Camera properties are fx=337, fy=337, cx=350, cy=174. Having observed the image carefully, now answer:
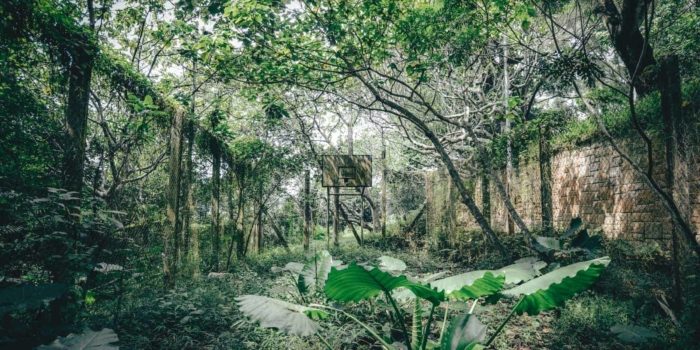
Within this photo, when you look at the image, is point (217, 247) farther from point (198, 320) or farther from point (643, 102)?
point (643, 102)

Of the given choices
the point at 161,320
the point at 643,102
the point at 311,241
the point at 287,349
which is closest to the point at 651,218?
the point at 643,102

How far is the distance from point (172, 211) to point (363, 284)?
364cm

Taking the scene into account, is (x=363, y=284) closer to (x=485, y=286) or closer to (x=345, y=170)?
(x=485, y=286)

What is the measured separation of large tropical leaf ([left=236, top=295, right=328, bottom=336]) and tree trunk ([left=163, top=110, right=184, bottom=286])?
3.07m

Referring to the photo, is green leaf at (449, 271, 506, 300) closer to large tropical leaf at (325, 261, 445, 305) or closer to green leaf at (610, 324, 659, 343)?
large tropical leaf at (325, 261, 445, 305)

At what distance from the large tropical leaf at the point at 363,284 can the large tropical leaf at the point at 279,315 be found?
0.22 metres

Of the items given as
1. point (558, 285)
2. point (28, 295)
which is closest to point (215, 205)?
point (28, 295)

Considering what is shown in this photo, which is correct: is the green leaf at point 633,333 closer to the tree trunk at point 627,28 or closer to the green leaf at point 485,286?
the green leaf at point 485,286

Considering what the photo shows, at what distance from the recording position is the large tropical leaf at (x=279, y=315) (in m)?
1.45

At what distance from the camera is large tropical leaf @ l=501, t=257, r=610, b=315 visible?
A: 3.99 feet

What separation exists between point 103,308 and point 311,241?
21.9 feet

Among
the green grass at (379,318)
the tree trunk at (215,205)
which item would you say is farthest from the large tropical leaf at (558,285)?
the tree trunk at (215,205)

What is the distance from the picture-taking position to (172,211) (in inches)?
166

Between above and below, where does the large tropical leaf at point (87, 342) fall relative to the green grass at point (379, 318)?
above
